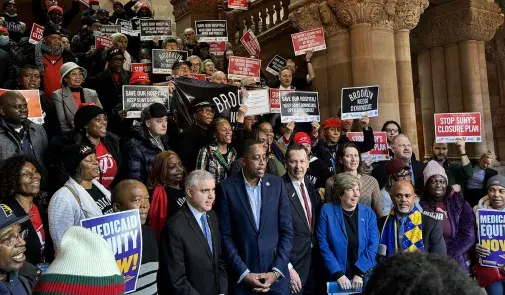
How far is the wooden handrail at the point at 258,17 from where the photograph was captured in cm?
1391

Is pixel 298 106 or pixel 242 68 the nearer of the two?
pixel 298 106

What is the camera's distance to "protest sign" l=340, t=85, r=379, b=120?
809 cm

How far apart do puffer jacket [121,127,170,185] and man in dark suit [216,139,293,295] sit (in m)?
0.84

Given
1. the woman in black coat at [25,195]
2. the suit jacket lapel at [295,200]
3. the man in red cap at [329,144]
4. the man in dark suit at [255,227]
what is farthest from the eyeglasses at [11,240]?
the man in red cap at [329,144]

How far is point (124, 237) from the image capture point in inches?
135

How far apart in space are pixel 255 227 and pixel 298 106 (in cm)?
315

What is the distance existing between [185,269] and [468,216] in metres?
2.96

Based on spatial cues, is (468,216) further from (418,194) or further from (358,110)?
(358,110)

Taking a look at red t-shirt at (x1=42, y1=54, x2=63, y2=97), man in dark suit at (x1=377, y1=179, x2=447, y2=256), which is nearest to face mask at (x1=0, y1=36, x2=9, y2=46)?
red t-shirt at (x1=42, y1=54, x2=63, y2=97)

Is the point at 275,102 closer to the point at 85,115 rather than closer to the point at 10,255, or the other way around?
the point at 85,115

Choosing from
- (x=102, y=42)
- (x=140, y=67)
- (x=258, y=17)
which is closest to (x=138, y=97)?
(x=140, y=67)

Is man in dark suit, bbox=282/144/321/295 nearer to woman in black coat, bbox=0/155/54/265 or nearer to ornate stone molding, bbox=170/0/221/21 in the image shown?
woman in black coat, bbox=0/155/54/265

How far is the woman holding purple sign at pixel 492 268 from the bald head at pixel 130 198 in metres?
3.29

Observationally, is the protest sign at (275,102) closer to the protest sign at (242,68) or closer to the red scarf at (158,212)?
the protest sign at (242,68)
